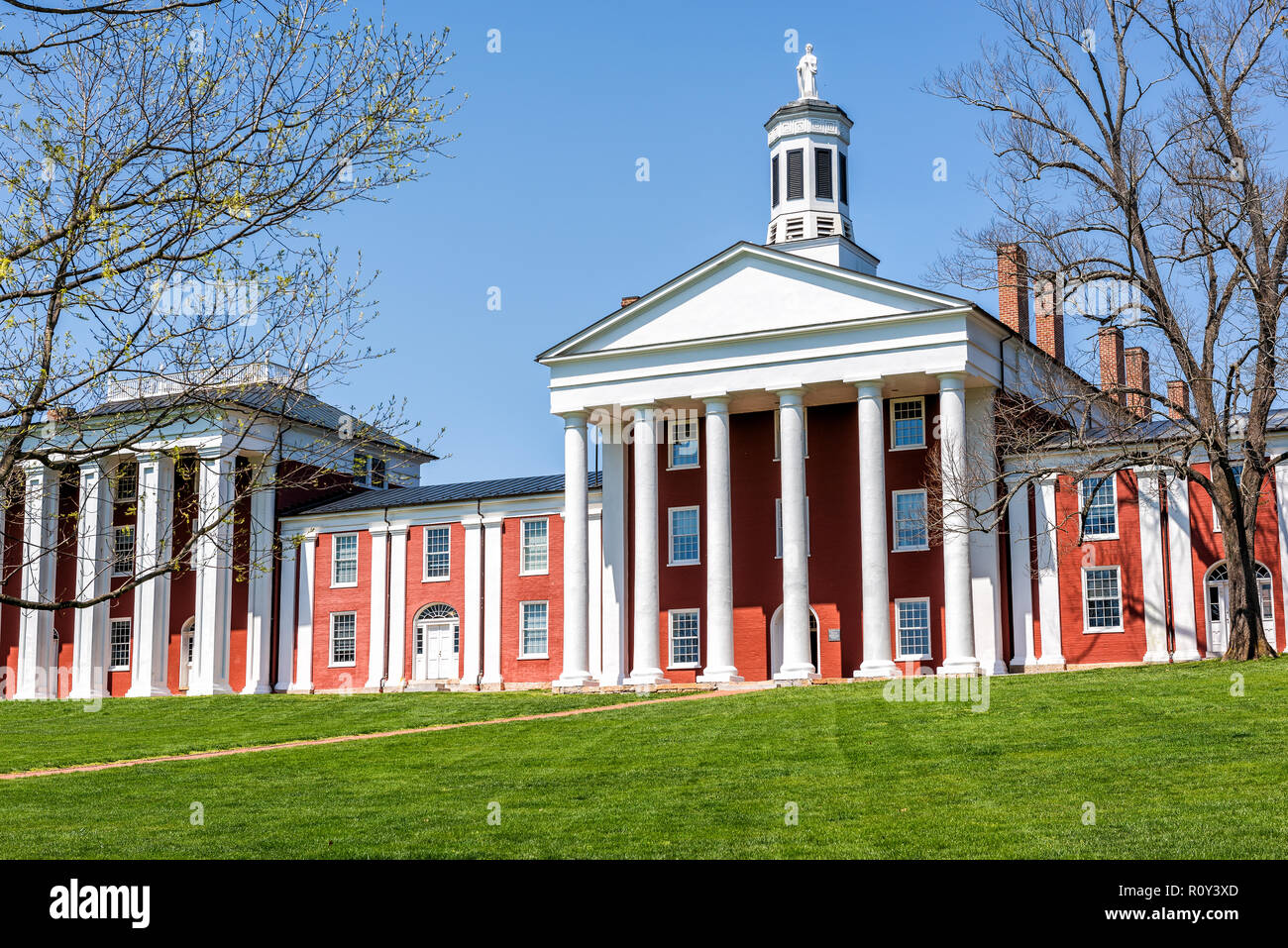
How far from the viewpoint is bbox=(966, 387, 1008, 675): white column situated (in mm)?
42688

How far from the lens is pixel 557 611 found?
166 feet

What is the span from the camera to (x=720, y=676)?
4344 centimetres

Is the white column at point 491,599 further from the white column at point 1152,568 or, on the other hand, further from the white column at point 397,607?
the white column at point 1152,568

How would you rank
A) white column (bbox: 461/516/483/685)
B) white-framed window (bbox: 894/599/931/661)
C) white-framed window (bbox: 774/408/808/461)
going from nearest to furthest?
white-framed window (bbox: 894/599/931/661) < white-framed window (bbox: 774/408/808/461) < white column (bbox: 461/516/483/685)

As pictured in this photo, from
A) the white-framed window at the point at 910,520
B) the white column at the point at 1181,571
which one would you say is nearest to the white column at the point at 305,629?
the white-framed window at the point at 910,520

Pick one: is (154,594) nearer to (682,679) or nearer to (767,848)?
(682,679)

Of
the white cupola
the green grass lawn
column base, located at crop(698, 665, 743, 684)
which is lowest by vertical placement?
the green grass lawn

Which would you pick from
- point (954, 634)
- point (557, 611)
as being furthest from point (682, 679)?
point (954, 634)

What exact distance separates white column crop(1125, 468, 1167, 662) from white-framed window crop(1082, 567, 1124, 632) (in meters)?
0.87

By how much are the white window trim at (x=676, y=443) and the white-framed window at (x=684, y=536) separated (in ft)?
4.74

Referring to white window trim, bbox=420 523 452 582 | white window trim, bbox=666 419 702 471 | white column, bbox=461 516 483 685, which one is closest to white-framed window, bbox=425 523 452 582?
white window trim, bbox=420 523 452 582

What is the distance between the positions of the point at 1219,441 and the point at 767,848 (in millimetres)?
25579

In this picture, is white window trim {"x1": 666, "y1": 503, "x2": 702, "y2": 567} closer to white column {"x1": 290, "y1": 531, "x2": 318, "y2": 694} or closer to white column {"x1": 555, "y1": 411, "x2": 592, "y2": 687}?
white column {"x1": 555, "y1": 411, "x2": 592, "y2": 687}

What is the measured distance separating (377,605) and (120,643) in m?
12.6
